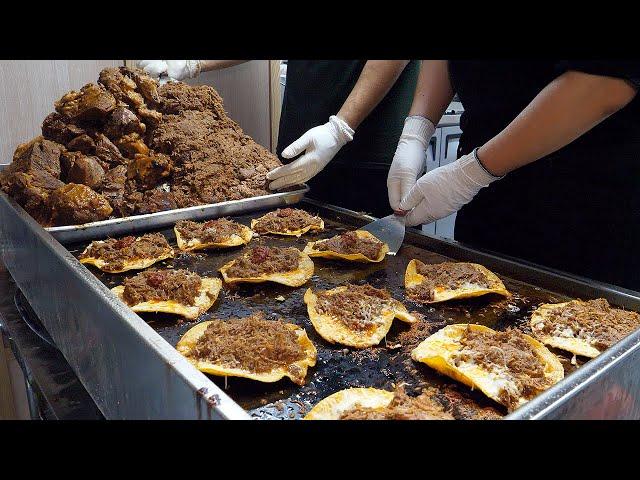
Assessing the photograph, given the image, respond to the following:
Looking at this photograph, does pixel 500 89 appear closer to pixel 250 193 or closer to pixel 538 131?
pixel 538 131

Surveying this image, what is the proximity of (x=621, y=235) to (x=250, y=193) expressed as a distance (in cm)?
186

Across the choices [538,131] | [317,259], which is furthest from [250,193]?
[538,131]

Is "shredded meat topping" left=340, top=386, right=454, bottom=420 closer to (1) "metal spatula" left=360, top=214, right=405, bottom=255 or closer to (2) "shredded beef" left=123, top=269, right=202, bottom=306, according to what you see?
(2) "shredded beef" left=123, top=269, right=202, bottom=306

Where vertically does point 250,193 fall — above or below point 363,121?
below

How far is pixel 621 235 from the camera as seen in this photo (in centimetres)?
231

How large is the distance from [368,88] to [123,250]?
173 centimetres

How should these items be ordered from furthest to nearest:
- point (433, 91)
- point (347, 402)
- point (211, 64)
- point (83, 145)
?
point (211, 64) → point (83, 145) → point (433, 91) → point (347, 402)

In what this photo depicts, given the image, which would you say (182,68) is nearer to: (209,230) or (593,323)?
(209,230)

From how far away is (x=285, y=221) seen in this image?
2775mm

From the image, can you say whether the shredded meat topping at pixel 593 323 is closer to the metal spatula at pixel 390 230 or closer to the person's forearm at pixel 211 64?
the metal spatula at pixel 390 230

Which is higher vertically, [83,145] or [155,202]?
[83,145]

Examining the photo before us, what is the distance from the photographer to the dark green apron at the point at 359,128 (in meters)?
3.47

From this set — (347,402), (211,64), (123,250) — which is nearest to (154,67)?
(211,64)

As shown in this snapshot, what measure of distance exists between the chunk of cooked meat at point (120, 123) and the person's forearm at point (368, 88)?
1205 mm
